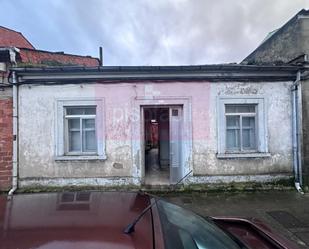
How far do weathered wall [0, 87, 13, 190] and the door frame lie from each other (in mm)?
3293

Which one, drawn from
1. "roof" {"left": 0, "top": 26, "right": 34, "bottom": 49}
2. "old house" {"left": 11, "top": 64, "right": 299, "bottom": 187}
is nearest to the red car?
"old house" {"left": 11, "top": 64, "right": 299, "bottom": 187}

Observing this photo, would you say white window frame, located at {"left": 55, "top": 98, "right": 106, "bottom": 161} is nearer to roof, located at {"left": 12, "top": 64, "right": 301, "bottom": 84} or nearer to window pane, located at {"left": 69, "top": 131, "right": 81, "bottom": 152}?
window pane, located at {"left": 69, "top": 131, "right": 81, "bottom": 152}

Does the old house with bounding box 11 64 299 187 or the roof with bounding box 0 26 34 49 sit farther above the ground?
the roof with bounding box 0 26 34 49

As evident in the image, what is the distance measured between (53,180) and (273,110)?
6276 millimetres

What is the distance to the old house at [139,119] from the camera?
26.7 feet

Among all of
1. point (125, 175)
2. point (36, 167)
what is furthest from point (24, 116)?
point (125, 175)

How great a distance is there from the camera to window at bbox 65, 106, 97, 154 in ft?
27.3

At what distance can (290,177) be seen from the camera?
8.24 metres

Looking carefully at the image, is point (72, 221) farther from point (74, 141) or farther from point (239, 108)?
point (239, 108)

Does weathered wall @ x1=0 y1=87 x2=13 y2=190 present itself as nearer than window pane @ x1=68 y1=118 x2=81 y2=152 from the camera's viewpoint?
Yes

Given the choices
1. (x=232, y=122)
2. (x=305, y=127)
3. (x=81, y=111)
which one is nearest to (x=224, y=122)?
(x=232, y=122)

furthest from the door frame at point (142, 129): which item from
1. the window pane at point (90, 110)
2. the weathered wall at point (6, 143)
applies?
the weathered wall at point (6, 143)

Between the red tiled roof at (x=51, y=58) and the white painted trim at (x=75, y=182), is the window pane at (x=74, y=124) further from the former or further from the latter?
the red tiled roof at (x=51, y=58)

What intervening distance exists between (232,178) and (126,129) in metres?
3.17
